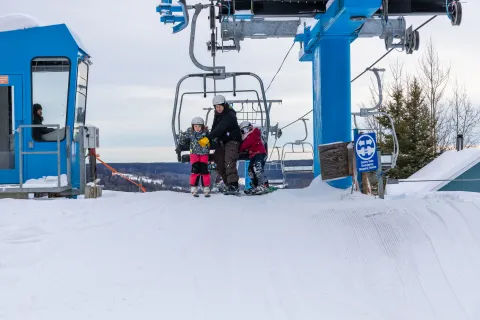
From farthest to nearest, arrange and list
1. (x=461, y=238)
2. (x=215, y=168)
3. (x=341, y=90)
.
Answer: (x=341, y=90) → (x=215, y=168) → (x=461, y=238)

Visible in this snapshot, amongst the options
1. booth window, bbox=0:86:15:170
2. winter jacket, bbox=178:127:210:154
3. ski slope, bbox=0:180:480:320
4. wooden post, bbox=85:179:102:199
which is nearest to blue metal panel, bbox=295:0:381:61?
winter jacket, bbox=178:127:210:154

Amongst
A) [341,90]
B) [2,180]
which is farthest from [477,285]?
[2,180]

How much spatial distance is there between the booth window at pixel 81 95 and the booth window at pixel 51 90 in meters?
0.32

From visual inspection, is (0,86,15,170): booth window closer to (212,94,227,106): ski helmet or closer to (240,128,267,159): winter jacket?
(212,94,227,106): ski helmet

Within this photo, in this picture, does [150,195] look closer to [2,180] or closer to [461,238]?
[2,180]

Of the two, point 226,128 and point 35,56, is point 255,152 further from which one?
point 35,56

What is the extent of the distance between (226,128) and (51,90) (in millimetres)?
3918

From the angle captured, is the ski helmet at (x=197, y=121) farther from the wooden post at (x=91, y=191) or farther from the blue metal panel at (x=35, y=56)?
the blue metal panel at (x=35, y=56)

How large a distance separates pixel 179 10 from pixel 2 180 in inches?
193

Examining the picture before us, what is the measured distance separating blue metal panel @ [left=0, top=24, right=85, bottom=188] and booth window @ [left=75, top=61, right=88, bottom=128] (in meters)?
0.25

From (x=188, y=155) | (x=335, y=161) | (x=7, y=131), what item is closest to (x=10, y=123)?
(x=7, y=131)

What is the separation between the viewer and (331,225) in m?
7.79

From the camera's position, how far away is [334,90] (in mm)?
12234

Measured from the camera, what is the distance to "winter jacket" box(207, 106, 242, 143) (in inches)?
411
